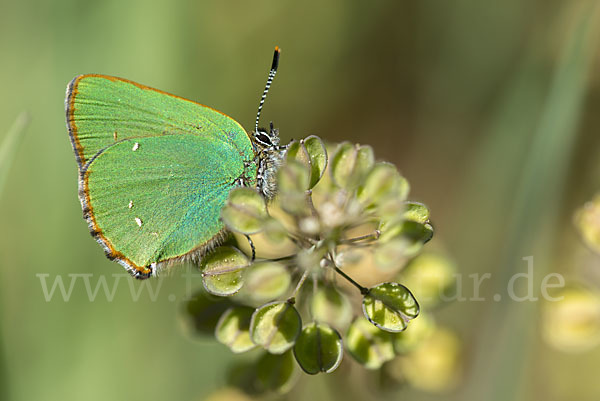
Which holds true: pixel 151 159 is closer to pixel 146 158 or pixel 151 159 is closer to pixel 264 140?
pixel 146 158

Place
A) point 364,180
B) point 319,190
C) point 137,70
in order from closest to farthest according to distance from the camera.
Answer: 1. point 364,180
2. point 319,190
3. point 137,70

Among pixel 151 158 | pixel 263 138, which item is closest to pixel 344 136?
pixel 263 138

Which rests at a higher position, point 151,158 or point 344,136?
point 344,136

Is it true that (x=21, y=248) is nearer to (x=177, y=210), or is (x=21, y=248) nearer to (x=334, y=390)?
(x=177, y=210)

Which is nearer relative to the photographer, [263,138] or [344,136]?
[263,138]

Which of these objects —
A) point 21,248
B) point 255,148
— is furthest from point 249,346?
point 21,248

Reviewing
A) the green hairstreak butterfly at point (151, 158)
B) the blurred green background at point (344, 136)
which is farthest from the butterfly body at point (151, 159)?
the blurred green background at point (344, 136)

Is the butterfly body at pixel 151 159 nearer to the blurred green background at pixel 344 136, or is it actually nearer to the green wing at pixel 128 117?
the green wing at pixel 128 117
